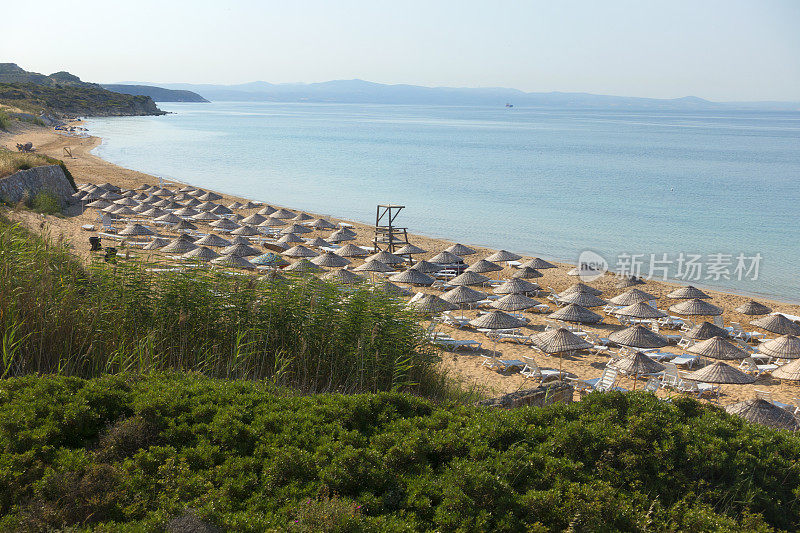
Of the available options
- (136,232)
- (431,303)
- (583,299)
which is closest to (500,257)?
(583,299)

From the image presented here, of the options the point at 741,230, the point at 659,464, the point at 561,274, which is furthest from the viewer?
the point at 741,230

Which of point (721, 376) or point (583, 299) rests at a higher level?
point (583, 299)

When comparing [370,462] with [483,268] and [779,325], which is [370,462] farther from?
[483,268]

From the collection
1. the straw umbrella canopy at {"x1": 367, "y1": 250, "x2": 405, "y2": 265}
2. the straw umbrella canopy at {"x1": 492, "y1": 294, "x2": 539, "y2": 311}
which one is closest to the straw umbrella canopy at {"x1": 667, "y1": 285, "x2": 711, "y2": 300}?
the straw umbrella canopy at {"x1": 492, "y1": 294, "x2": 539, "y2": 311}

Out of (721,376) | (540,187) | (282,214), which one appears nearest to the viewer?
(721,376)

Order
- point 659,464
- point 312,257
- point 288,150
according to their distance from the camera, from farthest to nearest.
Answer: point 288,150
point 312,257
point 659,464

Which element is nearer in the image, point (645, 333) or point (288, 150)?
point (645, 333)

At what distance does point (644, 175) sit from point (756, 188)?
34.2ft

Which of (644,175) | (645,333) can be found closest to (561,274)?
(645,333)

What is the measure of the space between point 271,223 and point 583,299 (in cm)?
1430

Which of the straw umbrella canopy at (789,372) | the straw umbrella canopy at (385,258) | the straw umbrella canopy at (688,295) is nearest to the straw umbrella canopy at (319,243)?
the straw umbrella canopy at (385,258)

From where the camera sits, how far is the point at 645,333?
13.4 meters

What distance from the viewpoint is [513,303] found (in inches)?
622

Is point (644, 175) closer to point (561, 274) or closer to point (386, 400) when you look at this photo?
point (561, 274)
